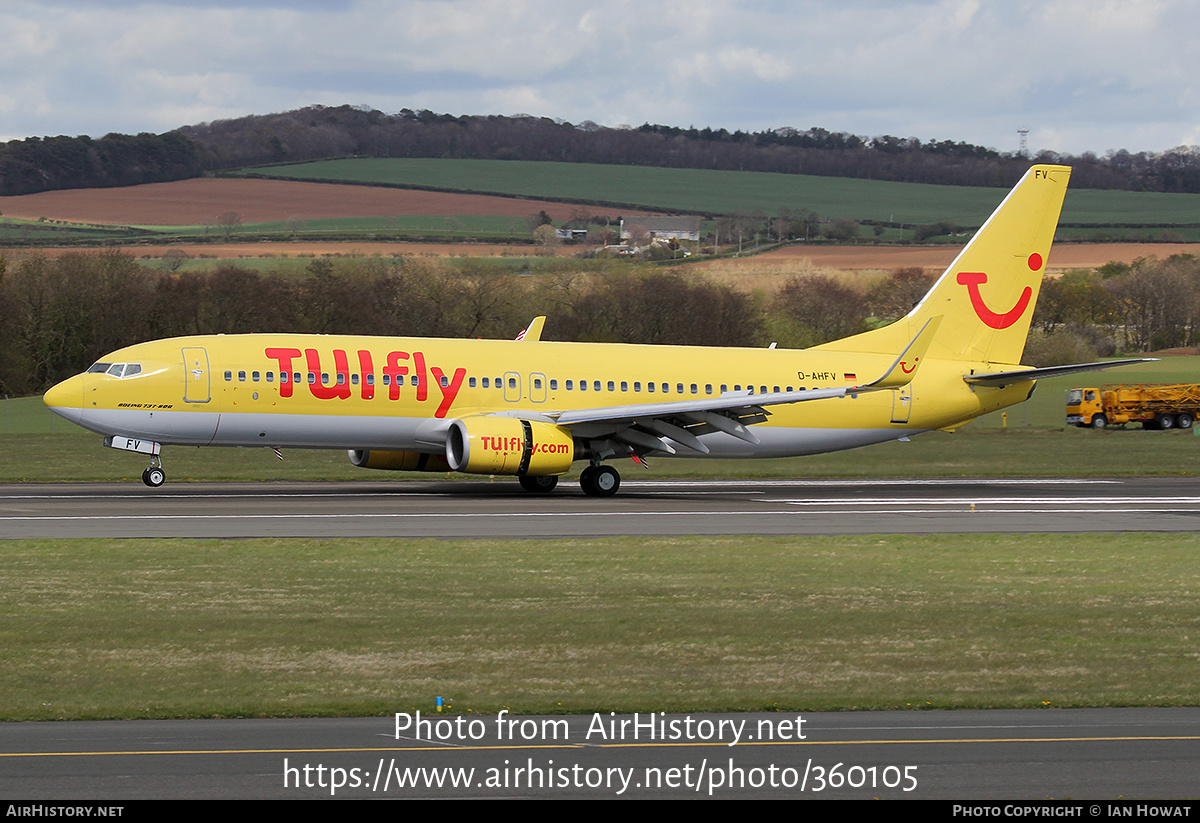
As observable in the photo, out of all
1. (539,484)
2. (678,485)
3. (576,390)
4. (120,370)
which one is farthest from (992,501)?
(120,370)

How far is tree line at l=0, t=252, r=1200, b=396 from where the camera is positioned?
3046 inches

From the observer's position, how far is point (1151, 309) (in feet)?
366

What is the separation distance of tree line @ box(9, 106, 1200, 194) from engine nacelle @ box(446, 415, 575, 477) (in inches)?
4745

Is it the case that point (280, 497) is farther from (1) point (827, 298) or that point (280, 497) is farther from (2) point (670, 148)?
(2) point (670, 148)

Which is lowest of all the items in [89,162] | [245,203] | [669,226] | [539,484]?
[539,484]

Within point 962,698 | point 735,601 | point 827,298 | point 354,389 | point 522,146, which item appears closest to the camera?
point 962,698

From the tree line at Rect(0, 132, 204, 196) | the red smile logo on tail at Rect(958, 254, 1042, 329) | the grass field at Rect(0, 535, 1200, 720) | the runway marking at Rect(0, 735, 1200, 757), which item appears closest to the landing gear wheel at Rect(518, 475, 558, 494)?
the grass field at Rect(0, 535, 1200, 720)

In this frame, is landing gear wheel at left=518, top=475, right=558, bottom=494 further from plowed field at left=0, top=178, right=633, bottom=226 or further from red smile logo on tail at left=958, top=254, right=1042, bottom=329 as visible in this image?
plowed field at left=0, top=178, right=633, bottom=226

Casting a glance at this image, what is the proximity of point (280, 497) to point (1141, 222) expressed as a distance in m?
130

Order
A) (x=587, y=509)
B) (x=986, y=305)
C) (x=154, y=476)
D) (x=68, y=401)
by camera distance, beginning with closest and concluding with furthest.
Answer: (x=587, y=509), (x=68, y=401), (x=154, y=476), (x=986, y=305)

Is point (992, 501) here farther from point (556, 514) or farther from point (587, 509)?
point (556, 514)

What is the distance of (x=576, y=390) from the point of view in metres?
35.9

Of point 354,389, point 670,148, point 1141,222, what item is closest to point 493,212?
point 670,148

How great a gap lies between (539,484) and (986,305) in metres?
15.0
